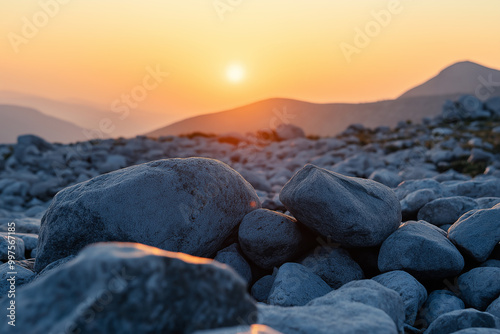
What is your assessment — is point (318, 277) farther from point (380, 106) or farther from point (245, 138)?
point (380, 106)

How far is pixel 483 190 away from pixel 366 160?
6869 mm

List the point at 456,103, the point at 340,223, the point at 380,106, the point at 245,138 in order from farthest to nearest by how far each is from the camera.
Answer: the point at 380,106 < the point at 456,103 < the point at 245,138 < the point at 340,223

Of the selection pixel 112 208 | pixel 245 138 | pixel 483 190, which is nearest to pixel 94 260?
pixel 112 208

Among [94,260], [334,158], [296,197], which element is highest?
[94,260]

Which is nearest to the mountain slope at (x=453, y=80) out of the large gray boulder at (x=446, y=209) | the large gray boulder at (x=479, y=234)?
the large gray boulder at (x=446, y=209)

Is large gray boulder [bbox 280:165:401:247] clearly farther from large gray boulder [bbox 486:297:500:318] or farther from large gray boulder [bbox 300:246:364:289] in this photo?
large gray boulder [bbox 486:297:500:318]

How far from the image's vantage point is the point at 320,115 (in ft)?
284

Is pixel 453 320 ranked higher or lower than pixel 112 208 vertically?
lower

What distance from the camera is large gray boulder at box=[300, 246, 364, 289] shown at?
4273 mm

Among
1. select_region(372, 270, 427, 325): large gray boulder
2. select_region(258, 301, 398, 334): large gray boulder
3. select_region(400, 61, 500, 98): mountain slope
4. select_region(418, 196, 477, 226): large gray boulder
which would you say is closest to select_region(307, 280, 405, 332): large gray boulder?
select_region(258, 301, 398, 334): large gray boulder

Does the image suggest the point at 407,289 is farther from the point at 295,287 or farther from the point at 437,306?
the point at 295,287

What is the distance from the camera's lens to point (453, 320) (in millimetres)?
3084

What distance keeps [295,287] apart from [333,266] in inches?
26.9

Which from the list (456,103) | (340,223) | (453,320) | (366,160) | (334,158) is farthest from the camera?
(456,103)
